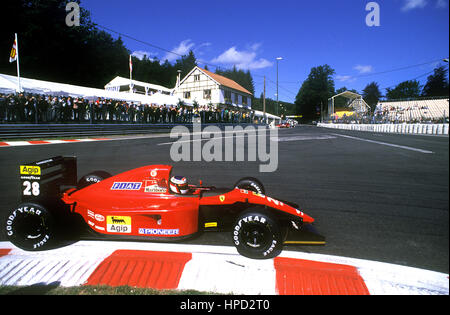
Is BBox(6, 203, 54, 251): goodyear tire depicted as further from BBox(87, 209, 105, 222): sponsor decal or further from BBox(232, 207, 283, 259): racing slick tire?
BBox(232, 207, 283, 259): racing slick tire

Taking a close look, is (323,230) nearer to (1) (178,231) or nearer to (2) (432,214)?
(2) (432,214)

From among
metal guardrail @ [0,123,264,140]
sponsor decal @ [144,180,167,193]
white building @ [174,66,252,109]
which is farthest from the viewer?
white building @ [174,66,252,109]

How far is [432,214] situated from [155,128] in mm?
17976

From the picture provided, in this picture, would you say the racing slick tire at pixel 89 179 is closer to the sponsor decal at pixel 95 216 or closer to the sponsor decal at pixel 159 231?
the sponsor decal at pixel 95 216

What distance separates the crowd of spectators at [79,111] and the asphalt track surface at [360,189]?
5842mm

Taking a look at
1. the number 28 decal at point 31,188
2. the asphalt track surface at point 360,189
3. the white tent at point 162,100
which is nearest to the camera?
the asphalt track surface at point 360,189

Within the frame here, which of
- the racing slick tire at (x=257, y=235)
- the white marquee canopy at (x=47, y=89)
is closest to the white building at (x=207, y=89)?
the white marquee canopy at (x=47, y=89)

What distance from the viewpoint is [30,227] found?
3027mm

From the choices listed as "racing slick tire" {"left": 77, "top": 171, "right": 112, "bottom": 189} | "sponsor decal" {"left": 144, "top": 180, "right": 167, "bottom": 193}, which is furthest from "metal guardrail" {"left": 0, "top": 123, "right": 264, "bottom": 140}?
"sponsor decal" {"left": 144, "top": 180, "right": 167, "bottom": 193}

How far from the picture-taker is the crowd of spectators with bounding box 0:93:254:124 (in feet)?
42.2

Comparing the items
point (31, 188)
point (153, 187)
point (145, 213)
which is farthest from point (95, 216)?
point (31, 188)

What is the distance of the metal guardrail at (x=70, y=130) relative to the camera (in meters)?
12.0
